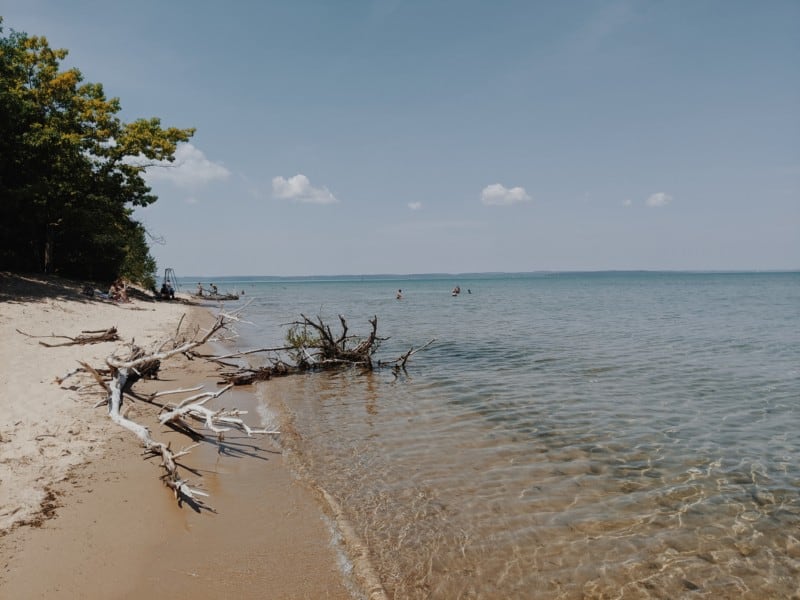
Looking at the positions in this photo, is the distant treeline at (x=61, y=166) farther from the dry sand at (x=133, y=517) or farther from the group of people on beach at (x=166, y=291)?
the dry sand at (x=133, y=517)

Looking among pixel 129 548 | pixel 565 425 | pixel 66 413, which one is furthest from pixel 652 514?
pixel 66 413

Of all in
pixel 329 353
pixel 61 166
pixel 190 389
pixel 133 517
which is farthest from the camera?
pixel 61 166

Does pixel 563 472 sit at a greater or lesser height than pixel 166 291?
lesser

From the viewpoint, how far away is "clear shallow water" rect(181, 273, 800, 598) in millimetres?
5125

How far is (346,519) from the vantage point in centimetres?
609

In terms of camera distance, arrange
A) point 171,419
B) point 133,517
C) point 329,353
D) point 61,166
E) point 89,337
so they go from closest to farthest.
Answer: point 133,517 → point 171,419 → point 89,337 → point 329,353 → point 61,166

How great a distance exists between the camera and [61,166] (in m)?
25.3

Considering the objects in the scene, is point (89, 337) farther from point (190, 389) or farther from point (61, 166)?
point (61, 166)

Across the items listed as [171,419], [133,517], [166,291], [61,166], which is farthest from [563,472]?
[166,291]

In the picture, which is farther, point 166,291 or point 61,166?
point 166,291

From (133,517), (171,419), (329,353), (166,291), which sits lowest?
(133,517)

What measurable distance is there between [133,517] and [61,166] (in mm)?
26598

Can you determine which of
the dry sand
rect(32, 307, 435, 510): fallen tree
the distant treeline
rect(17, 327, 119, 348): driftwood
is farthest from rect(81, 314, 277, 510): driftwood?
the distant treeline

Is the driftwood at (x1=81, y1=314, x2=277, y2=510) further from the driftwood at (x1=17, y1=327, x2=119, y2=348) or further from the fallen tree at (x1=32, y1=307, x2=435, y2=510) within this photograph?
the driftwood at (x1=17, y1=327, x2=119, y2=348)
